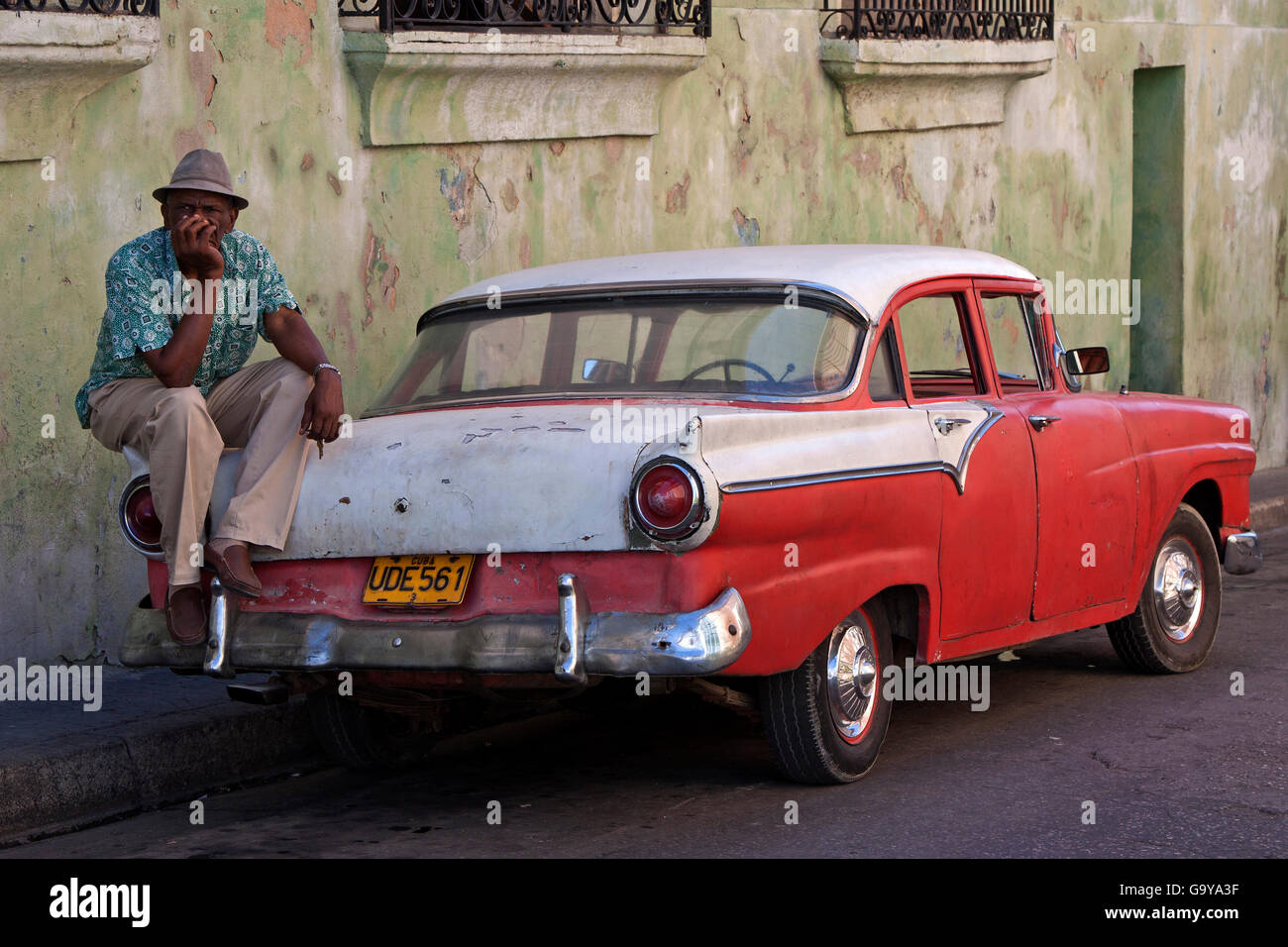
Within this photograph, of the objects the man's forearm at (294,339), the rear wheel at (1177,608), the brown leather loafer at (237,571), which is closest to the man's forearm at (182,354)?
the man's forearm at (294,339)

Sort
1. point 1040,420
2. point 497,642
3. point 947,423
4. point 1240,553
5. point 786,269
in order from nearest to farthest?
1. point 497,642
2. point 947,423
3. point 786,269
4. point 1040,420
5. point 1240,553

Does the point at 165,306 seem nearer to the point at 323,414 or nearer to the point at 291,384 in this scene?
the point at 291,384

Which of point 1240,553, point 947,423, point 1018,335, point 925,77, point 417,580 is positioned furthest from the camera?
point 925,77

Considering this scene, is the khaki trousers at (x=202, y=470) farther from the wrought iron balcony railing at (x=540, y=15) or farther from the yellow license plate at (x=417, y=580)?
the wrought iron balcony railing at (x=540, y=15)

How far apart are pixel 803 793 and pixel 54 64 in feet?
12.5

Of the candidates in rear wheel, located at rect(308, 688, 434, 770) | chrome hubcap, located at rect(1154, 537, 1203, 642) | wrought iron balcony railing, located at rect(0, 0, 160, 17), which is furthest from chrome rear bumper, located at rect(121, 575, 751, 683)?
chrome hubcap, located at rect(1154, 537, 1203, 642)

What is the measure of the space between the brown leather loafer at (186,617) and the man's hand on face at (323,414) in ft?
1.78

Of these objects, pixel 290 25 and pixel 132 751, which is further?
pixel 290 25

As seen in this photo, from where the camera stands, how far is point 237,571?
5.16 m

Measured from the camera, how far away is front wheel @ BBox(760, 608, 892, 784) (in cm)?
530

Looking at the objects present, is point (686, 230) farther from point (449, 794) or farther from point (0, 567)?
point (449, 794)

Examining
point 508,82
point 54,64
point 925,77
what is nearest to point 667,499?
point 54,64

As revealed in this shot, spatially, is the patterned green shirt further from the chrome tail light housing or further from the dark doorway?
the dark doorway
